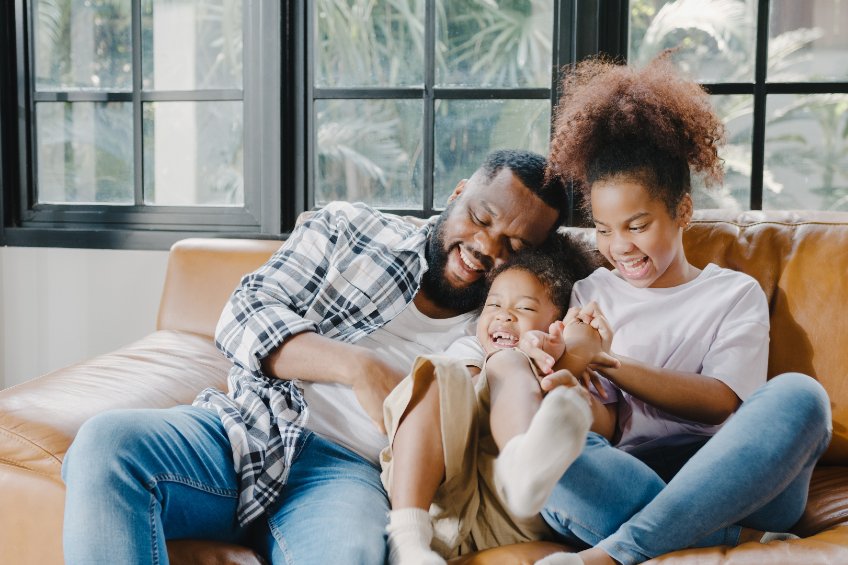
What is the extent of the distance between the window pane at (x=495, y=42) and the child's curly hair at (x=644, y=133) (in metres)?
0.77

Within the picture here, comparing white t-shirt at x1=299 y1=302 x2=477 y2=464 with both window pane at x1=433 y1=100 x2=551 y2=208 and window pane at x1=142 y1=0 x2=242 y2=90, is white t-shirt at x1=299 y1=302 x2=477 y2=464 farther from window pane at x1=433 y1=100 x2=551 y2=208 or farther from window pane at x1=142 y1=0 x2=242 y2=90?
window pane at x1=142 y1=0 x2=242 y2=90

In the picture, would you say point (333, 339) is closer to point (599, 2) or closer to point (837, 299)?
point (837, 299)

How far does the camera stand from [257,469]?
4.38 ft

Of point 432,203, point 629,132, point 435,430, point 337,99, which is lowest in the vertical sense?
point 435,430

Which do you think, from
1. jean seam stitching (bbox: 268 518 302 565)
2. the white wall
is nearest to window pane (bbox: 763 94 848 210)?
jean seam stitching (bbox: 268 518 302 565)

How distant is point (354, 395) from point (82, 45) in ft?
6.00

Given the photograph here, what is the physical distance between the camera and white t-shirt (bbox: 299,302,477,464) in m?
1.49

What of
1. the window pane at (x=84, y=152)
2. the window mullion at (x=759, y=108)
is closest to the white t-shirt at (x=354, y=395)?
the window mullion at (x=759, y=108)

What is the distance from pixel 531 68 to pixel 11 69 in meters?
1.76

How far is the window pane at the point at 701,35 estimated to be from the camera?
2266 mm

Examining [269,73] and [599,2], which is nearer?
[599,2]

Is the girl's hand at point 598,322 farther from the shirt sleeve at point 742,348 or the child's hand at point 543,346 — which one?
the shirt sleeve at point 742,348

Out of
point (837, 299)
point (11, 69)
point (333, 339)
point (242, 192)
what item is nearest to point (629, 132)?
point (837, 299)

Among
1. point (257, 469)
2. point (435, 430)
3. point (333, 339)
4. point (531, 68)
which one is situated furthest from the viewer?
point (531, 68)
